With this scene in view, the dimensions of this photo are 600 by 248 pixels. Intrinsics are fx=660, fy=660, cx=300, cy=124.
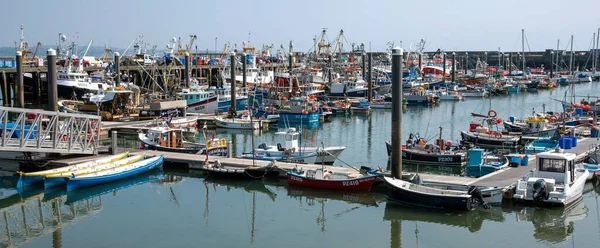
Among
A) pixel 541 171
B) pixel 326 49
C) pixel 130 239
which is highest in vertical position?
pixel 326 49

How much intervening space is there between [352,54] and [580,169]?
119 meters

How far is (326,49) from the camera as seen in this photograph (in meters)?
111

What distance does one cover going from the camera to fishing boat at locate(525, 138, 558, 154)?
38.0 metres

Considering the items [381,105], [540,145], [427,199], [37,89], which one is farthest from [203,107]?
[427,199]

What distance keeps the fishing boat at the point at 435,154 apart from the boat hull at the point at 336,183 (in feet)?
27.5

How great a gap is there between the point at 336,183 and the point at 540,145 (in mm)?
16131

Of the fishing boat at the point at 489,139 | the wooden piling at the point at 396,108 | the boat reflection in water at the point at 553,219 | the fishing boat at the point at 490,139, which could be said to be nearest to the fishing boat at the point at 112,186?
the wooden piling at the point at 396,108

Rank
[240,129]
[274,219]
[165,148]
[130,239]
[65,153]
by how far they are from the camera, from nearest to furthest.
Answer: [130,239] → [274,219] → [65,153] → [165,148] → [240,129]

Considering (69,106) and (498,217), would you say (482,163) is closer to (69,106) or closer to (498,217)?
(498,217)

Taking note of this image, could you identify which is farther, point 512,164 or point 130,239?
point 512,164

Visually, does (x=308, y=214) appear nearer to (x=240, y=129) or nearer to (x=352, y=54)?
(x=240, y=129)

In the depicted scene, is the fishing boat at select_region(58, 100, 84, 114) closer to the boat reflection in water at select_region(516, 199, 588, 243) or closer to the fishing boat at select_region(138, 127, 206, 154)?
the fishing boat at select_region(138, 127, 206, 154)

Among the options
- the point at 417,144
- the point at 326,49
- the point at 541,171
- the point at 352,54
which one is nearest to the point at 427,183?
the point at 541,171

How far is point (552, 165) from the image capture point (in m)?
26.8
